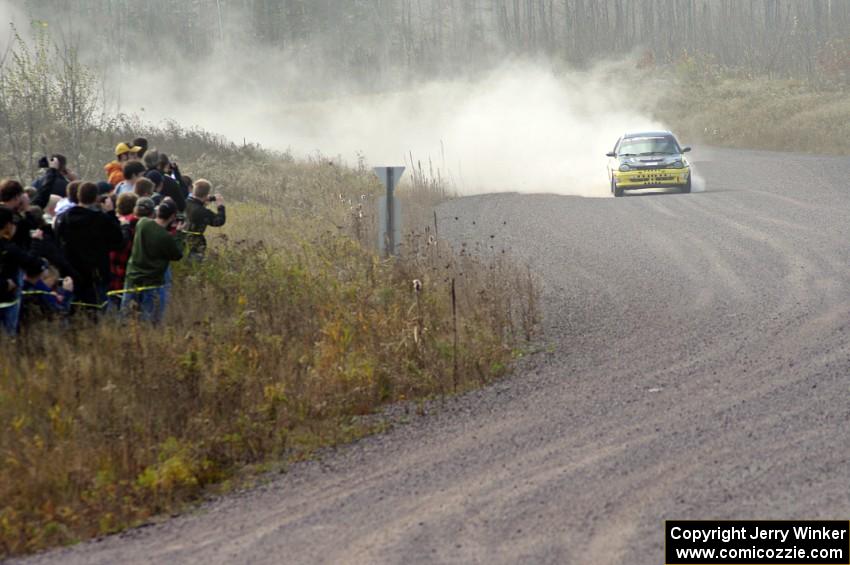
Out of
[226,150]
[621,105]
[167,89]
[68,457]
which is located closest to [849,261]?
[68,457]

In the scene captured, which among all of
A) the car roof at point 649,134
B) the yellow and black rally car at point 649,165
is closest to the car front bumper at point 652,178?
the yellow and black rally car at point 649,165

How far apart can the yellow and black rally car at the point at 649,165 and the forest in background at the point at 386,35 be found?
A: 165ft

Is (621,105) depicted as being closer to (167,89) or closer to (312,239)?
(167,89)

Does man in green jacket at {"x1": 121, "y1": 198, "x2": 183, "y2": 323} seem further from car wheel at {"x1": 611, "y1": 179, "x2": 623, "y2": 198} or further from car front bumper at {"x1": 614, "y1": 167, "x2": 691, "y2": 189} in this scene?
car wheel at {"x1": 611, "y1": 179, "x2": 623, "y2": 198}

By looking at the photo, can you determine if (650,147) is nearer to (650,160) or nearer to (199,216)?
(650,160)

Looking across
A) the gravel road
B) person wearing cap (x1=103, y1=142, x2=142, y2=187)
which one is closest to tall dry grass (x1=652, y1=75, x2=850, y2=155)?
the gravel road

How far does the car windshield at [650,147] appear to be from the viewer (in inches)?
1163

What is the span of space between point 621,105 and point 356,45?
44.0 metres

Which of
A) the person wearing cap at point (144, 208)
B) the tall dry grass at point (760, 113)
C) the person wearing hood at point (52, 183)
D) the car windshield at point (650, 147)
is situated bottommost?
the person wearing cap at point (144, 208)

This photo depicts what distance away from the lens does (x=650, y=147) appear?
29.7 metres

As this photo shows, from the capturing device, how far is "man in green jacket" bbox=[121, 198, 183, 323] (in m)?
12.2

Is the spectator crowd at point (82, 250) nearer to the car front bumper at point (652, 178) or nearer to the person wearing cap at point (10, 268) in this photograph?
the person wearing cap at point (10, 268)

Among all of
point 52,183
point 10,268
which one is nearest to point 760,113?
point 52,183

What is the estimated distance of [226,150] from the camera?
126ft
